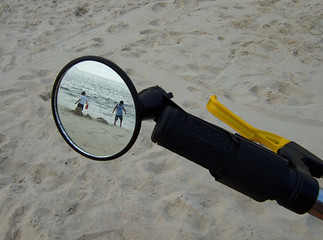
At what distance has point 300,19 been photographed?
4953 millimetres

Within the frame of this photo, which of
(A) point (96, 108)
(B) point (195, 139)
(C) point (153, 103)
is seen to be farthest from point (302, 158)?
(A) point (96, 108)

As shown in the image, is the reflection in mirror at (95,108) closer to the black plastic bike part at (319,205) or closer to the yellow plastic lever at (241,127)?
the yellow plastic lever at (241,127)

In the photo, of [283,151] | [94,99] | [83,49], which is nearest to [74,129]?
[94,99]

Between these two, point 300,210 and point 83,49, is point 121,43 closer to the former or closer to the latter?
point 83,49

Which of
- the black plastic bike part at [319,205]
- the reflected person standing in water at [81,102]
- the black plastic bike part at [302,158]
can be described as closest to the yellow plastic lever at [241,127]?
the black plastic bike part at [302,158]

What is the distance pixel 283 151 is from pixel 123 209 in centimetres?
147

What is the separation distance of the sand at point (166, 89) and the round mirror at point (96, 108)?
1.21 m

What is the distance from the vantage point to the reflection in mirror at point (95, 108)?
0.97 m

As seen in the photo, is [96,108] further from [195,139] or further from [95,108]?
[195,139]

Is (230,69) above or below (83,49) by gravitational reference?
below

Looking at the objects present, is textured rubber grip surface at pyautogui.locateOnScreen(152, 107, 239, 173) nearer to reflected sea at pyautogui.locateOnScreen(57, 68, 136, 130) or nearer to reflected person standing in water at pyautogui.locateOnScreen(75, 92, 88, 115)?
reflected sea at pyautogui.locateOnScreen(57, 68, 136, 130)

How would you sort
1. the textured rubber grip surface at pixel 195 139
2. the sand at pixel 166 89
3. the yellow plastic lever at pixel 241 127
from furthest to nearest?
the sand at pixel 166 89
the yellow plastic lever at pixel 241 127
the textured rubber grip surface at pixel 195 139

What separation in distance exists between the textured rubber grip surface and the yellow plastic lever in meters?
0.12

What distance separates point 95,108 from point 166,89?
2781 millimetres
